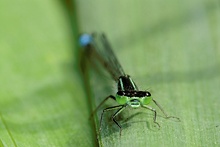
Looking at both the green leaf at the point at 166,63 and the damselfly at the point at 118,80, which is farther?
the damselfly at the point at 118,80

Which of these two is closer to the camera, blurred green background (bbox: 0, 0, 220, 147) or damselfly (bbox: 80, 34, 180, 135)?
blurred green background (bbox: 0, 0, 220, 147)

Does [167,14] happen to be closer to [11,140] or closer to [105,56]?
[105,56]

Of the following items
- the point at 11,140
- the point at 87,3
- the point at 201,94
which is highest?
the point at 87,3

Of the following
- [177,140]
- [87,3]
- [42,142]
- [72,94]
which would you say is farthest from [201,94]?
[87,3]

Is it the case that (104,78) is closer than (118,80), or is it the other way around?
(118,80)

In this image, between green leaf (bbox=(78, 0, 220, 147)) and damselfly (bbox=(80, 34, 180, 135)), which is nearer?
green leaf (bbox=(78, 0, 220, 147))
